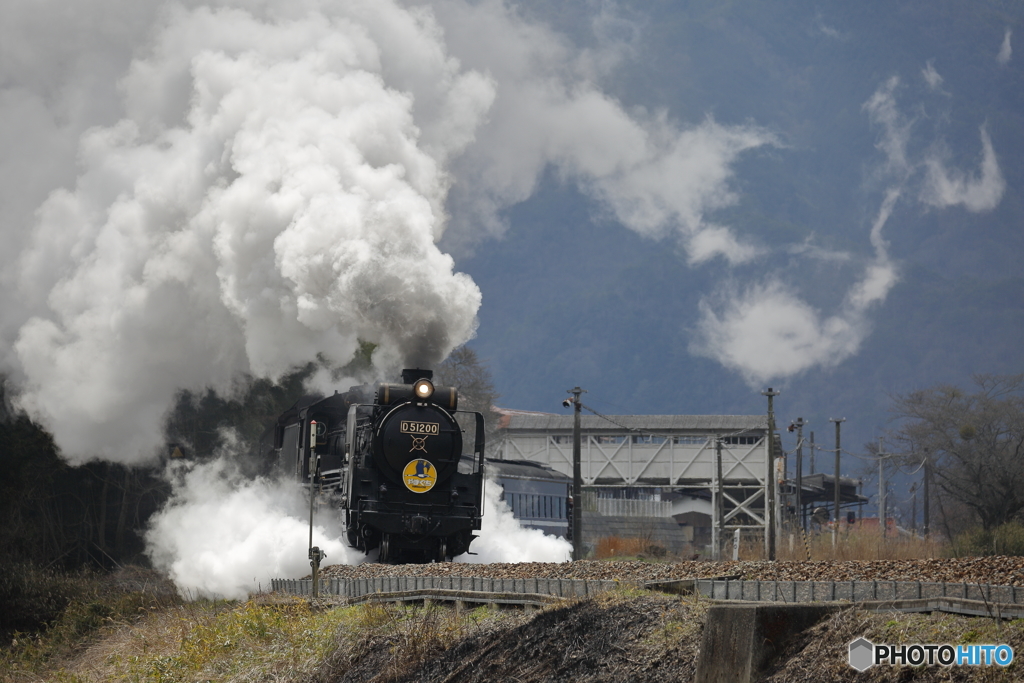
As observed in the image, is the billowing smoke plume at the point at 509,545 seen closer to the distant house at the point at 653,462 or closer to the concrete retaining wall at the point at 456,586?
the concrete retaining wall at the point at 456,586

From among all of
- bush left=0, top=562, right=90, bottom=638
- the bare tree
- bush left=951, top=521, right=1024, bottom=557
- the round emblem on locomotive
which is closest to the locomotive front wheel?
the round emblem on locomotive

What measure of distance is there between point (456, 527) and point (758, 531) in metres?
37.6

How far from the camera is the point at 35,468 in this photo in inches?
1054

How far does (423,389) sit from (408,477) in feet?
4.92

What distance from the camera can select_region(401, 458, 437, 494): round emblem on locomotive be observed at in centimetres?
1712

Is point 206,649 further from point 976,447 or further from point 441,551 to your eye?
point 976,447

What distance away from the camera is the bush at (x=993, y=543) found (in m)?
19.2

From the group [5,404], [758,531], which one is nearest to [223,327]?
[5,404]

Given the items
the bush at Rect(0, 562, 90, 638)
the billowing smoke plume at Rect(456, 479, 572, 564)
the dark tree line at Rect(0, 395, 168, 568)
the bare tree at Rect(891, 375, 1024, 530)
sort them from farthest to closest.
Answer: the bare tree at Rect(891, 375, 1024, 530) < the dark tree line at Rect(0, 395, 168, 568) < the billowing smoke plume at Rect(456, 479, 572, 564) < the bush at Rect(0, 562, 90, 638)

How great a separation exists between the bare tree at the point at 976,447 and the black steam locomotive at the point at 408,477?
2007 centimetres

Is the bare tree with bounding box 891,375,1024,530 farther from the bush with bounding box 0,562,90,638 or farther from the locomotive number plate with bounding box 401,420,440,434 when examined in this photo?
the bush with bounding box 0,562,90,638

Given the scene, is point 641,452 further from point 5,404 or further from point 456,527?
point 456,527

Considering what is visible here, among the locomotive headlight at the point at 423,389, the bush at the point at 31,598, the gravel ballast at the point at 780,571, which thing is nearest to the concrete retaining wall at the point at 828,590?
the gravel ballast at the point at 780,571

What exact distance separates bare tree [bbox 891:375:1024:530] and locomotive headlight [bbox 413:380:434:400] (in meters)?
20.7
